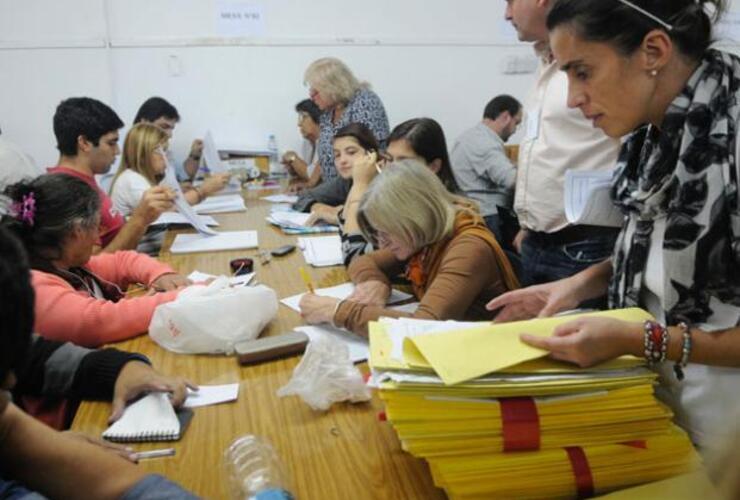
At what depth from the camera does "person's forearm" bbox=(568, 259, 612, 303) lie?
1.09m

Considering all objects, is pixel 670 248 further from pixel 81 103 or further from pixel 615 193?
pixel 81 103

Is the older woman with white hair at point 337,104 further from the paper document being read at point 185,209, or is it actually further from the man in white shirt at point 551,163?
the man in white shirt at point 551,163

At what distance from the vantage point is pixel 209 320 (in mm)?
1304

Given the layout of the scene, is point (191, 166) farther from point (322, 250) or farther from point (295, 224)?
point (322, 250)

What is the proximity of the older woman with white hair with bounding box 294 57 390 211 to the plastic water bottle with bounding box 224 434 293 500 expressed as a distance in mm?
2439

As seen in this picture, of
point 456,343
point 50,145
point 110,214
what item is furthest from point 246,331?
point 50,145

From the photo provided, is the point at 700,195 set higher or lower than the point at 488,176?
higher

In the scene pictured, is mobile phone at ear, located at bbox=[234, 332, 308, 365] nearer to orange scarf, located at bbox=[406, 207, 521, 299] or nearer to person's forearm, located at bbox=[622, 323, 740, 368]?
orange scarf, located at bbox=[406, 207, 521, 299]

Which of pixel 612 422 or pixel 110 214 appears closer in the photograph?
pixel 612 422

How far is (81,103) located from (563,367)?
2603 millimetres

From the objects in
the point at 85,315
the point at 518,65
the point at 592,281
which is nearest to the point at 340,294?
the point at 85,315

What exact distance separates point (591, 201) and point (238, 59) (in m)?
3.67

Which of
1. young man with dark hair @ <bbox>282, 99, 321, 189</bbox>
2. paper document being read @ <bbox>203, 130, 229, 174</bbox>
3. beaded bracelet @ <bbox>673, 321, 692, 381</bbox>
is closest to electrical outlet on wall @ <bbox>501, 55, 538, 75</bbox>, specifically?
young man with dark hair @ <bbox>282, 99, 321, 189</bbox>

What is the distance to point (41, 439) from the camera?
0.90 meters
